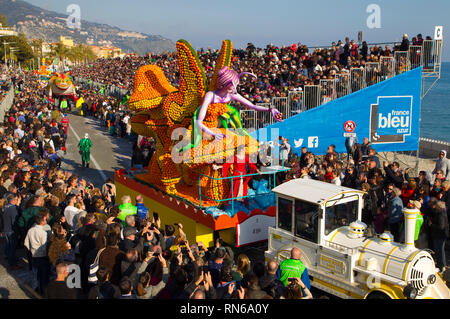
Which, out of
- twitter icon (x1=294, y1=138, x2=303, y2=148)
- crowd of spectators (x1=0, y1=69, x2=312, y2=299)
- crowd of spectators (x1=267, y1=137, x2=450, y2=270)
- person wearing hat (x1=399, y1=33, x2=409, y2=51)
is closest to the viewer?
crowd of spectators (x1=0, y1=69, x2=312, y2=299)

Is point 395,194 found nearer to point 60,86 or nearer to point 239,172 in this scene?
point 239,172

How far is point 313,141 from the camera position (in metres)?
15.4

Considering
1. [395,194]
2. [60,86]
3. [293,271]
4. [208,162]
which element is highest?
[60,86]

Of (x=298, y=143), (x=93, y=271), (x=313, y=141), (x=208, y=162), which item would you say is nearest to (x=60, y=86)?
(x=298, y=143)

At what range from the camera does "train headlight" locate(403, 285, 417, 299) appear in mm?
6020

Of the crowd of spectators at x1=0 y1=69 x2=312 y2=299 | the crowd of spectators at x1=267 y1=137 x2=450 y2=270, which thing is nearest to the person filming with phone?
the crowd of spectators at x1=0 y1=69 x2=312 y2=299

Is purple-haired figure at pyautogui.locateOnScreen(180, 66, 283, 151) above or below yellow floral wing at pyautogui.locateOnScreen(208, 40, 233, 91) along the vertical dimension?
below

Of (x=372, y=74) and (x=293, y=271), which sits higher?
(x=372, y=74)

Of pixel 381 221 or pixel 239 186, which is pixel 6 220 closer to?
pixel 239 186

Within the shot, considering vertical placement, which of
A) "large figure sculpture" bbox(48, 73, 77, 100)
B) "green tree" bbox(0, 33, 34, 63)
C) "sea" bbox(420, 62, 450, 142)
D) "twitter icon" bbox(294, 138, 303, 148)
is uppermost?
"green tree" bbox(0, 33, 34, 63)

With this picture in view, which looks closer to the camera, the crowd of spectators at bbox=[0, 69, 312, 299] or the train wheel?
the crowd of spectators at bbox=[0, 69, 312, 299]

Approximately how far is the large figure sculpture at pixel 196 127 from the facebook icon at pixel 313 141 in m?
4.88

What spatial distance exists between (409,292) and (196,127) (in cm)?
575

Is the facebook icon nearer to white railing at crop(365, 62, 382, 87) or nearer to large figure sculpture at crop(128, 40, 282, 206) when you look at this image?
white railing at crop(365, 62, 382, 87)
